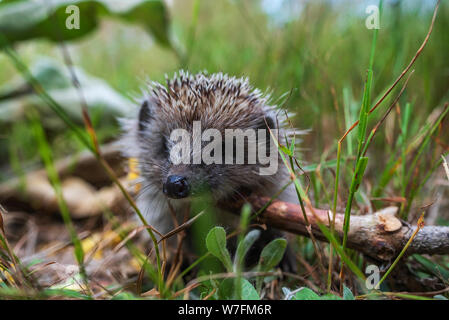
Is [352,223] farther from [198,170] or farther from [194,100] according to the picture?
[194,100]

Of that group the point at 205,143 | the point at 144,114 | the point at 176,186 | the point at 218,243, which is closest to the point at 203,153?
the point at 205,143

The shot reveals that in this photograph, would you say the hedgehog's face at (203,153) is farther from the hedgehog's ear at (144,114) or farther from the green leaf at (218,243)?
the green leaf at (218,243)

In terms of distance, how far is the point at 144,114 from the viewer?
2.90m

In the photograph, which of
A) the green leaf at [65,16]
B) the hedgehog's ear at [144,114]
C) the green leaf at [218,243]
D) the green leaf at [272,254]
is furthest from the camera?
the green leaf at [65,16]

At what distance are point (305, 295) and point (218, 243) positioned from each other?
1.55ft

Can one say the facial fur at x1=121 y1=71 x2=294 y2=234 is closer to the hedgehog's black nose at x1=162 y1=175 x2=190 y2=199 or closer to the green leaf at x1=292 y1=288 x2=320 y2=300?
the hedgehog's black nose at x1=162 y1=175 x2=190 y2=199

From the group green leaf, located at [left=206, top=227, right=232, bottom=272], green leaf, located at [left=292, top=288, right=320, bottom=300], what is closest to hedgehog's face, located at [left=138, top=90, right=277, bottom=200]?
green leaf, located at [left=206, top=227, right=232, bottom=272]

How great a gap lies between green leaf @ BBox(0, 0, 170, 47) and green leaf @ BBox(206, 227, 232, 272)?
9.09ft

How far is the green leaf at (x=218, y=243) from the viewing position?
1767 mm

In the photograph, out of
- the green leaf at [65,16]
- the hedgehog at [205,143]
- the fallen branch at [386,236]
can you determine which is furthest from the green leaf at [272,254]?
the green leaf at [65,16]

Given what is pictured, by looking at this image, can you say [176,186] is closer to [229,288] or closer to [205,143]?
[205,143]

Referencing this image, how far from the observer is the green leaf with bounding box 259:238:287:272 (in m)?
1.90
